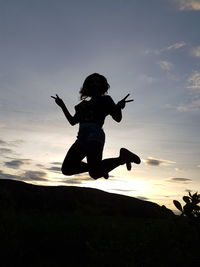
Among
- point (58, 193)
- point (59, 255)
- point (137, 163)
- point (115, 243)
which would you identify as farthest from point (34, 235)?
point (58, 193)

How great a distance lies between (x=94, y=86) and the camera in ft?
19.4

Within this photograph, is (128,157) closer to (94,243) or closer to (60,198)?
(94,243)

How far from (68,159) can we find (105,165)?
0.64m

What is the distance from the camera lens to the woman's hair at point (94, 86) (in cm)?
591

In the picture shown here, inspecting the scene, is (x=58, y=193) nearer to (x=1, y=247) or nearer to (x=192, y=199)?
(x=1, y=247)

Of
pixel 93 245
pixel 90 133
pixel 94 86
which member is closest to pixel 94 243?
pixel 93 245

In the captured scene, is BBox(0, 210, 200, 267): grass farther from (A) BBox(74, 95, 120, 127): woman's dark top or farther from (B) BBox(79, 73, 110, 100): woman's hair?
(B) BBox(79, 73, 110, 100): woman's hair

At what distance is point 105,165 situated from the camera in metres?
5.34

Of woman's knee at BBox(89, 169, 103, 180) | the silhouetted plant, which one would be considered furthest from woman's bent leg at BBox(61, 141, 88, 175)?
the silhouetted plant

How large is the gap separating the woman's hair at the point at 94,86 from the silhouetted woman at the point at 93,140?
0.19 metres

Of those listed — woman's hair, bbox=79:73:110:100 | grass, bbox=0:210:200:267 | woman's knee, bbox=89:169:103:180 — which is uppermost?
woman's hair, bbox=79:73:110:100

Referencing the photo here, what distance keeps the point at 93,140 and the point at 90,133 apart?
0.14 meters

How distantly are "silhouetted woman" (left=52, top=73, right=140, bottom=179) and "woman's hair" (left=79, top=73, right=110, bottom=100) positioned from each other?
189 millimetres

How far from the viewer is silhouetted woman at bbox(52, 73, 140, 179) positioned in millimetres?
5219
